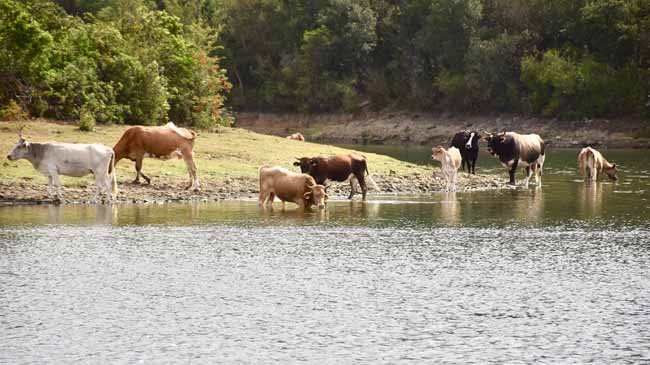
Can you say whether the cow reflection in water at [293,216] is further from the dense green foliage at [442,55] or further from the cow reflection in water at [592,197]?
the dense green foliage at [442,55]

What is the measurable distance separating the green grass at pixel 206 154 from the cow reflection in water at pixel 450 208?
175 inches

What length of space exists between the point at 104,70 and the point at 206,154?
28.4ft

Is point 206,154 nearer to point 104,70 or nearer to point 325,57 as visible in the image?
point 104,70

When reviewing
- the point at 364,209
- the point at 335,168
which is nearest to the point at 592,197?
the point at 335,168

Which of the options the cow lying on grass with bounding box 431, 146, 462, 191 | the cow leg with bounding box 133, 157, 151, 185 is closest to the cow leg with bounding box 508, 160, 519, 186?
the cow lying on grass with bounding box 431, 146, 462, 191

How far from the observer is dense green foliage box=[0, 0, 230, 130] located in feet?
131

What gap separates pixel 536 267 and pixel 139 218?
980 cm

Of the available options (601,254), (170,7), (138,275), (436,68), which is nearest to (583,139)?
(436,68)

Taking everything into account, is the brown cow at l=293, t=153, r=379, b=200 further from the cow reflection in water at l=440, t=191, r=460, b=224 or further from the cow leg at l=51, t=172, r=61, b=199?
the cow leg at l=51, t=172, r=61, b=199

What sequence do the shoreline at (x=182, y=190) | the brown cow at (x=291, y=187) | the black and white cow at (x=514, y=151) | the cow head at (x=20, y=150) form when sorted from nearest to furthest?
the brown cow at (x=291, y=187) → the shoreline at (x=182, y=190) → the cow head at (x=20, y=150) → the black and white cow at (x=514, y=151)

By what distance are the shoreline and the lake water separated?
1.01 meters

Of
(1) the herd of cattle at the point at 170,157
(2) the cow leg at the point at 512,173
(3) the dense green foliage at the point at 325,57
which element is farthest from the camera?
(3) the dense green foliage at the point at 325,57

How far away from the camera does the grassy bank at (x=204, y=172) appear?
29.2 m

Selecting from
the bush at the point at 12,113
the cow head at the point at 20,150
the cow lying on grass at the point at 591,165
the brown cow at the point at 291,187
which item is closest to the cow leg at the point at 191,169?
the brown cow at the point at 291,187
